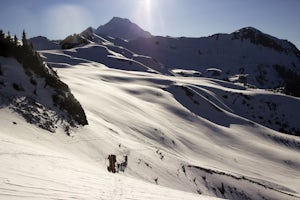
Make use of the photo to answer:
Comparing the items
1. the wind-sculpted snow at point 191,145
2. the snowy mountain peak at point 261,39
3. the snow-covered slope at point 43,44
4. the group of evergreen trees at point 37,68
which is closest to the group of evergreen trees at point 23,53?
the group of evergreen trees at point 37,68

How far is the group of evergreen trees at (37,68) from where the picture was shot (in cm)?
1764

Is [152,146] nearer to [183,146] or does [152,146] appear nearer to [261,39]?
[183,146]

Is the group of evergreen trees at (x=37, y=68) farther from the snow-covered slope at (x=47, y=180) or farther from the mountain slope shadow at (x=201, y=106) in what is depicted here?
the mountain slope shadow at (x=201, y=106)

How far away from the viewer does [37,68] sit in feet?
60.3

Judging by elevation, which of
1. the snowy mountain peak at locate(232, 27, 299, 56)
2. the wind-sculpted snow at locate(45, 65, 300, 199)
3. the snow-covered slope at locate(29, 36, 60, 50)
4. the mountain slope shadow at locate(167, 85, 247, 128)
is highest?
the snowy mountain peak at locate(232, 27, 299, 56)

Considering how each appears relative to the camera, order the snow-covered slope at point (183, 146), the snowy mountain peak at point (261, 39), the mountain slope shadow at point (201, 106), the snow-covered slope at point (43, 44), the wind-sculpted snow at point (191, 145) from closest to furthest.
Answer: the snow-covered slope at point (183, 146) → the wind-sculpted snow at point (191, 145) → the mountain slope shadow at point (201, 106) → the snow-covered slope at point (43, 44) → the snowy mountain peak at point (261, 39)

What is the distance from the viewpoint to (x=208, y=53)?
447 ft

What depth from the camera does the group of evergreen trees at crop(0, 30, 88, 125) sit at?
17641 mm

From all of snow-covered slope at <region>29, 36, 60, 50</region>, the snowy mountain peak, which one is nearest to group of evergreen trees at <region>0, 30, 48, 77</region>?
snow-covered slope at <region>29, 36, 60, 50</region>

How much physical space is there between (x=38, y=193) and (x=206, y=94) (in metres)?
45.7

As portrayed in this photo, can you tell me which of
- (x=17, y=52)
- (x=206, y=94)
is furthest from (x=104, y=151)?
(x=206, y=94)

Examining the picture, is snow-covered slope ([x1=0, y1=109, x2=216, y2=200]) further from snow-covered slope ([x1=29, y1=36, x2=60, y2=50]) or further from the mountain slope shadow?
snow-covered slope ([x1=29, y1=36, x2=60, y2=50])

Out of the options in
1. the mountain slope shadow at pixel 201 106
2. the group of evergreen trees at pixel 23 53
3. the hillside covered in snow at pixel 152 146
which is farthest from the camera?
the mountain slope shadow at pixel 201 106

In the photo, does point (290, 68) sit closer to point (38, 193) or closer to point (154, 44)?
point (154, 44)
